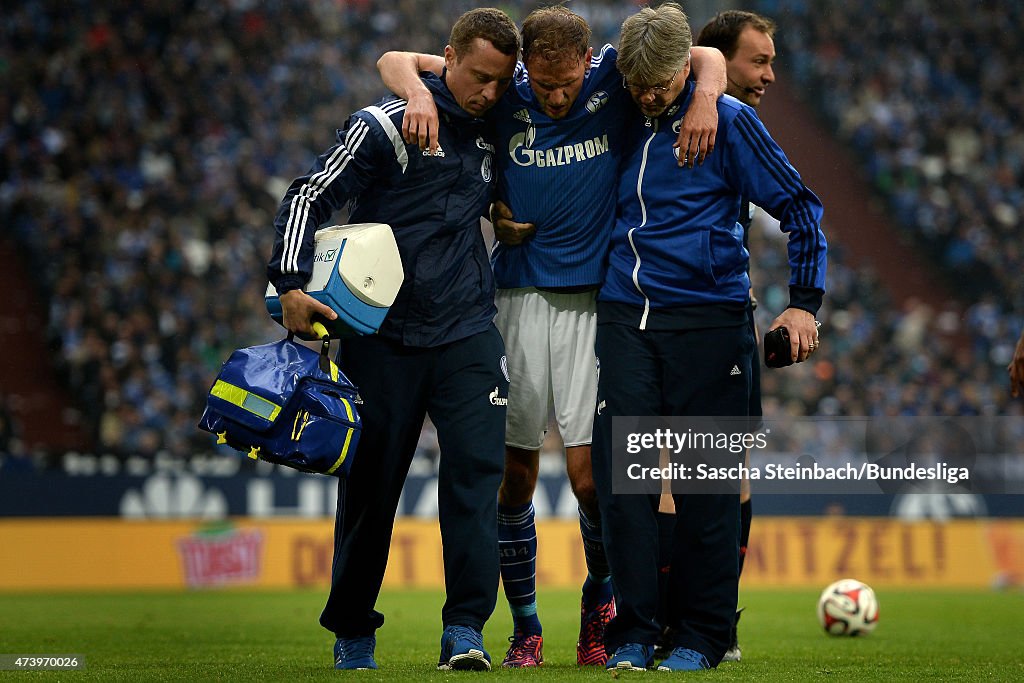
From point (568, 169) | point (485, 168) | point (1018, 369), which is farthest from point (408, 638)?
point (1018, 369)

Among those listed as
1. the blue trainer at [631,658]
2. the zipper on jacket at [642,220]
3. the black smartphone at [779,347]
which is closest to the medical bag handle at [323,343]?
the zipper on jacket at [642,220]

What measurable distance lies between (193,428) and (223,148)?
503 centimetres

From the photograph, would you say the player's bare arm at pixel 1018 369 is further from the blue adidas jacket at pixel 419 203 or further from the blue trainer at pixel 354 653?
the blue trainer at pixel 354 653

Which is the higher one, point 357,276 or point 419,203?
point 419,203

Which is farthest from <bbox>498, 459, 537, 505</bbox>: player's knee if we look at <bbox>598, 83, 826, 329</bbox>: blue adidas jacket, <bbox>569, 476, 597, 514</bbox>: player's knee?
<bbox>598, 83, 826, 329</bbox>: blue adidas jacket

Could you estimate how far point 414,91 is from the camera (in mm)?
4816

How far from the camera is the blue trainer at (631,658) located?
14.3 feet

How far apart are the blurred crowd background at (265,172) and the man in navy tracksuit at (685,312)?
413 inches

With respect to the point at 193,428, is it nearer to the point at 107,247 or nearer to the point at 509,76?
the point at 107,247

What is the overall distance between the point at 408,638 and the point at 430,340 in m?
2.73

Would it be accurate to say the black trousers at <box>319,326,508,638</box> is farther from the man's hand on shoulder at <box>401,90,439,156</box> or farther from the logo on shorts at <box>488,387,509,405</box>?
the man's hand on shoulder at <box>401,90,439,156</box>

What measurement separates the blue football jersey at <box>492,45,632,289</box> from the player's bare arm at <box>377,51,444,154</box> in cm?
36

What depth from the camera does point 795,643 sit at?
6844 millimetres

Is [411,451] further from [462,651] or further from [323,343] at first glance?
[462,651]
